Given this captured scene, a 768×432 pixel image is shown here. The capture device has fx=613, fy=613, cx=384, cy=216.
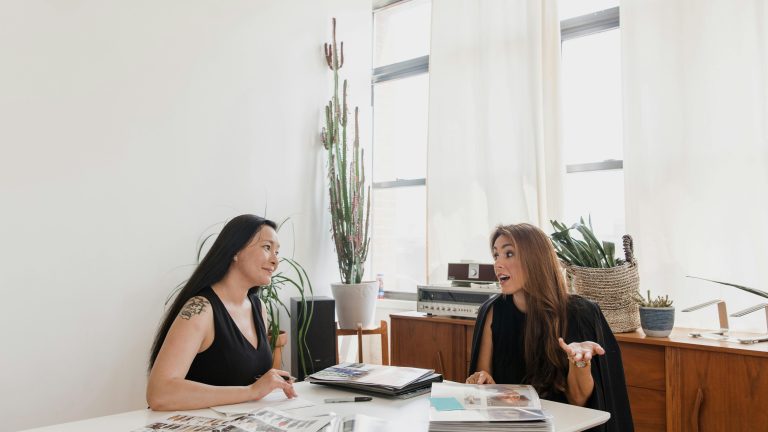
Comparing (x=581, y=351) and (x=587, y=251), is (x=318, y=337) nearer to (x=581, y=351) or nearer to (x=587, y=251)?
(x=587, y=251)

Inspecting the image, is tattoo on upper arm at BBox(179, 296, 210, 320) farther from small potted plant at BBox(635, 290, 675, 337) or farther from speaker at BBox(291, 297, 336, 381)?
small potted plant at BBox(635, 290, 675, 337)

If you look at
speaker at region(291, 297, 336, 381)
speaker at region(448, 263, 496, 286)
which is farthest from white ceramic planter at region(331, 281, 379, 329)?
speaker at region(448, 263, 496, 286)

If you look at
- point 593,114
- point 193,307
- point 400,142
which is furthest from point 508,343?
point 400,142

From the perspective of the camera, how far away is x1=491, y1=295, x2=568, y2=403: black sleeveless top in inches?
87.1

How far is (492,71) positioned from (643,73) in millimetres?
968

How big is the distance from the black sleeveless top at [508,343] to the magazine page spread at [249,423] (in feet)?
2.91

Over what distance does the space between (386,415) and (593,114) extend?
2475 mm

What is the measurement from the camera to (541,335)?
2.15 m

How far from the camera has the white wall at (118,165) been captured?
291 centimetres

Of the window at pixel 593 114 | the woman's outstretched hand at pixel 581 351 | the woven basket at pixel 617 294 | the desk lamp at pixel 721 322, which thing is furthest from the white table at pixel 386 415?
the window at pixel 593 114

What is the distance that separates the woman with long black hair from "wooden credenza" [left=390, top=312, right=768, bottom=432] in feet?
4.89

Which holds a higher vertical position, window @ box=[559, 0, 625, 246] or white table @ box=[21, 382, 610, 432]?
window @ box=[559, 0, 625, 246]

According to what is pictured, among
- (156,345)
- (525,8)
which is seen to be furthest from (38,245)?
(525,8)

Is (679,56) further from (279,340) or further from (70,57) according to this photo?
(70,57)
